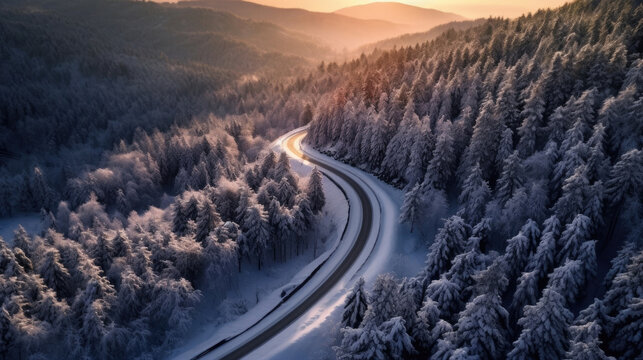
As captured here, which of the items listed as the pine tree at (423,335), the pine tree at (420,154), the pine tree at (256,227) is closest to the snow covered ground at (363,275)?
the pine tree at (420,154)

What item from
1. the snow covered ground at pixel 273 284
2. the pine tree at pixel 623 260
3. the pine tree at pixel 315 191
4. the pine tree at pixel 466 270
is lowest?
the snow covered ground at pixel 273 284

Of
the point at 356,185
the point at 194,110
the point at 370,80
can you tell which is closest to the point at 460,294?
the point at 356,185

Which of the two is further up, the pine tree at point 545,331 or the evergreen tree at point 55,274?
the pine tree at point 545,331

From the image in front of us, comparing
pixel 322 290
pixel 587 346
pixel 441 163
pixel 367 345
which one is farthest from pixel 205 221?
pixel 587 346

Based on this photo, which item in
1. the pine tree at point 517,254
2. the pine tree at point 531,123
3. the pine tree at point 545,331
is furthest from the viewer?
the pine tree at point 531,123

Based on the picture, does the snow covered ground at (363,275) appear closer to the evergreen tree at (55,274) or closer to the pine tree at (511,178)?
the pine tree at (511,178)

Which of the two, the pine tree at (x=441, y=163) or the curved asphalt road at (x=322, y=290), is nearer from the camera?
the curved asphalt road at (x=322, y=290)
